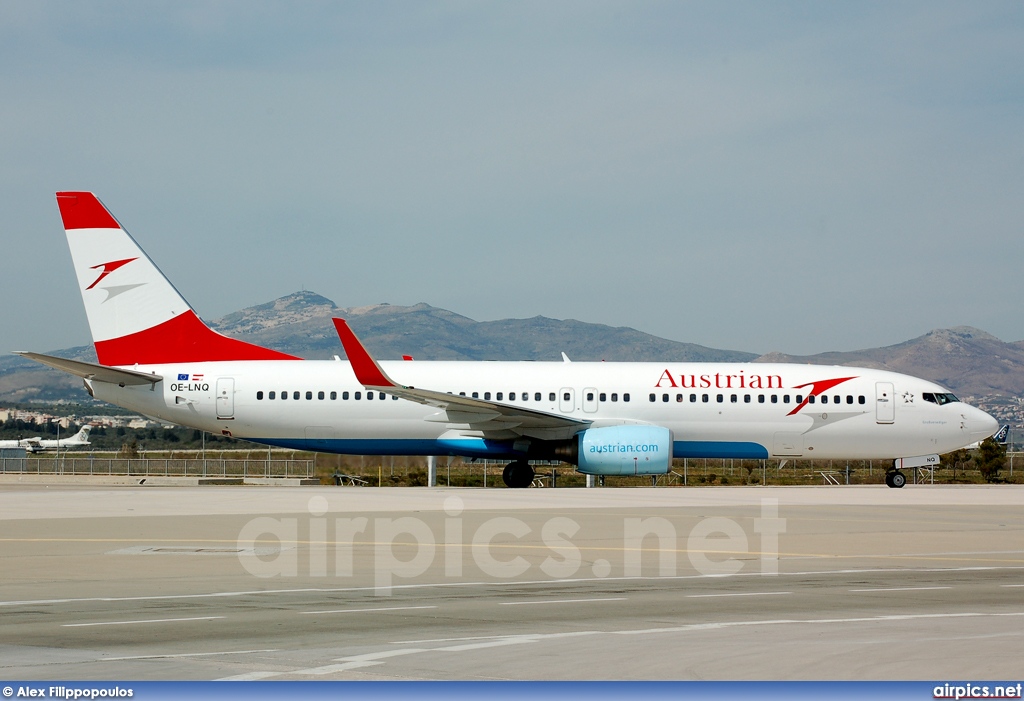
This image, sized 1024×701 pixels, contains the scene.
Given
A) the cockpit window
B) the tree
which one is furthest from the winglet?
the tree

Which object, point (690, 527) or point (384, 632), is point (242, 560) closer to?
point (384, 632)

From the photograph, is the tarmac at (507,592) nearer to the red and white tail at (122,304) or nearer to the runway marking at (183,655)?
the runway marking at (183,655)

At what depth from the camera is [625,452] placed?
2964cm

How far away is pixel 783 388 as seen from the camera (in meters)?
31.9

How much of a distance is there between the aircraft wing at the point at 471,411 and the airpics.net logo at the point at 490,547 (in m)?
8.19

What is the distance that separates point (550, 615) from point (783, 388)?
75.0 ft

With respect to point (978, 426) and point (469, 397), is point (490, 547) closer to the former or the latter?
point (469, 397)

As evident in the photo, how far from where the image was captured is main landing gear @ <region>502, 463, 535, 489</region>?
105 ft

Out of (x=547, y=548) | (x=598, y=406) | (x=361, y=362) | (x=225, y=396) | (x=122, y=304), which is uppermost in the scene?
(x=122, y=304)

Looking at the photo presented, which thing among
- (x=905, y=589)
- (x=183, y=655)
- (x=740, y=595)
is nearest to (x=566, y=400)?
(x=905, y=589)

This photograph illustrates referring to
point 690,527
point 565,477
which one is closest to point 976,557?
point 690,527

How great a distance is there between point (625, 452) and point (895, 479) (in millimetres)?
7993

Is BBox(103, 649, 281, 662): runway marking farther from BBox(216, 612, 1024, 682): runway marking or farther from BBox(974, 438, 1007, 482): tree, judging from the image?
BBox(974, 438, 1007, 482): tree

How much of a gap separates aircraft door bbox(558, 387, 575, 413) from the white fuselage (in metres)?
0.03
